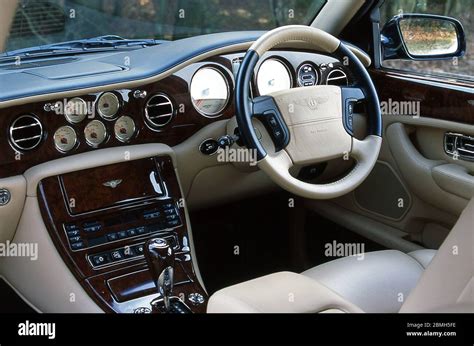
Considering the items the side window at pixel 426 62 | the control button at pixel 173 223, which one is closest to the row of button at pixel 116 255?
the control button at pixel 173 223

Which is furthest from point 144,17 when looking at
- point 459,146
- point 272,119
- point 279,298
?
point 279,298

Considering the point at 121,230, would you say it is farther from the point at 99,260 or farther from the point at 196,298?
the point at 196,298

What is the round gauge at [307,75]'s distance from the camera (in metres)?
2.53

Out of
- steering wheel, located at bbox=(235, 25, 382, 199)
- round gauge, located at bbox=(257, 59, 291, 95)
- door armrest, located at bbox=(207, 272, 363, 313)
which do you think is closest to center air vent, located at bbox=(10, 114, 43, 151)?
steering wheel, located at bbox=(235, 25, 382, 199)

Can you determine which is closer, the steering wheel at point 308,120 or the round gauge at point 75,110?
the steering wheel at point 308,120

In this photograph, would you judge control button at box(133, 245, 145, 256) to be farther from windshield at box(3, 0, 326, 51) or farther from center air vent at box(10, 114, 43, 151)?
windshield at box(3, 0, 326, 51)

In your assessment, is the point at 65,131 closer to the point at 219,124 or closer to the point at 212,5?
the point at 219,124

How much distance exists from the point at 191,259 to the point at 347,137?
24.0 inches

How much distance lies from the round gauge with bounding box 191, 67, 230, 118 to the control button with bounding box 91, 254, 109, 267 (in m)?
0.58

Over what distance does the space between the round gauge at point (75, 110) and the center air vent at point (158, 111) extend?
8.7 inches

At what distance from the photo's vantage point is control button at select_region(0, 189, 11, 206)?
2.00 m

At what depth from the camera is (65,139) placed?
2115mm

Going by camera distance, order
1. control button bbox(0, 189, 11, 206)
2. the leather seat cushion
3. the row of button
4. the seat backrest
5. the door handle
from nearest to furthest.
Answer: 1. the seat backrest
2. the leather seat cushion
3. control button bbox(0, 189, 11, 206)
4. the row of button
5. the door handle

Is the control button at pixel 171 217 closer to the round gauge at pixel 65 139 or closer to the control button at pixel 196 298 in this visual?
the control button at pixel 196 298
